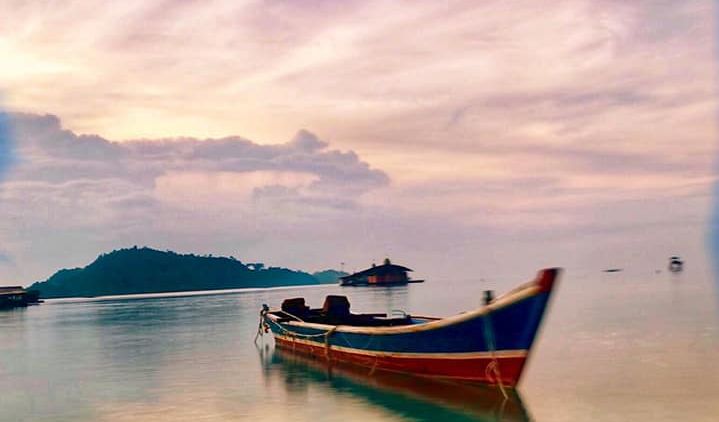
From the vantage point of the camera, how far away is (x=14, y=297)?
432 ft

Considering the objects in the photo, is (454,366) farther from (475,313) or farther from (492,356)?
(475,313)

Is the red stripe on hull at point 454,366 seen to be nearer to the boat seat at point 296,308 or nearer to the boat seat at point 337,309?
the boat seat at point 337,309

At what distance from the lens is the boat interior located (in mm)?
32094

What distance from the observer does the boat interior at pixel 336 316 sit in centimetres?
3209

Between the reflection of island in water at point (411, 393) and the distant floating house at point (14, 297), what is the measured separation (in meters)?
115

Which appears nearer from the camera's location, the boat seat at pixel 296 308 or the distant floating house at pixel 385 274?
the boat seat at pixel 296 308

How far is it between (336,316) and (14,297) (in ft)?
374

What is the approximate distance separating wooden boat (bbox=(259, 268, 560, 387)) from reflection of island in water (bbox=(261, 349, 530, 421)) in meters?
0.39

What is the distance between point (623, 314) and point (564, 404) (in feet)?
112

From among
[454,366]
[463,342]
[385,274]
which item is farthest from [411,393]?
[385,274]

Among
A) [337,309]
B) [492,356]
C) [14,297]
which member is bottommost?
[492,356]

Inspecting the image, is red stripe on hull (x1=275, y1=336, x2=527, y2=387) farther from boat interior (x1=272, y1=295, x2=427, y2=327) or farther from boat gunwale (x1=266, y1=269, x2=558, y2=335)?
boat interior (x1=272, y1=295, x2=427, y2=327)

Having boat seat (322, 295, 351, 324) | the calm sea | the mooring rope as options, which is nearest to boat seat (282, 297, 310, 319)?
the calm sea

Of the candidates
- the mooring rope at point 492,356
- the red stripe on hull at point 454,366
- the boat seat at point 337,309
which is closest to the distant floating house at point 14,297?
the boat seat at point 337,309
